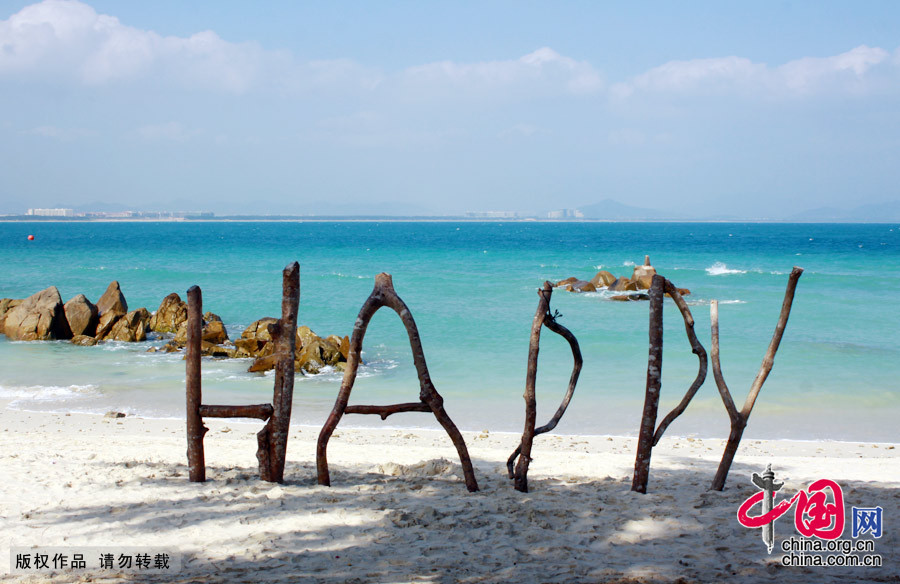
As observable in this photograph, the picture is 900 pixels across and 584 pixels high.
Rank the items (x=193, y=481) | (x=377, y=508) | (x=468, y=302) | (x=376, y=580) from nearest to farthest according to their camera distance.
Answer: (x=376, y=580) < (x=377, y=508) < (x=193, y=481) < (x=468, y=302)

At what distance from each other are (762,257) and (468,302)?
129 ft

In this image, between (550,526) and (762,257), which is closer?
(550,526)

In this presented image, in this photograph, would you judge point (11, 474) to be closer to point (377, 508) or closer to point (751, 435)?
point (377, 508)

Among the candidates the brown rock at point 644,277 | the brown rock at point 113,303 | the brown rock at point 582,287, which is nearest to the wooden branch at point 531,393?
the brown rock at point 113,303

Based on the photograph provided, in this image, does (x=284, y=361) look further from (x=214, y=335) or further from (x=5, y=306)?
(x=5, y=306)

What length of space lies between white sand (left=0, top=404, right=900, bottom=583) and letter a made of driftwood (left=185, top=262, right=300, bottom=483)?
263mm

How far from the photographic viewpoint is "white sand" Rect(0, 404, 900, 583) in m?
4.56

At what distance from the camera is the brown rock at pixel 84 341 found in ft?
57.2

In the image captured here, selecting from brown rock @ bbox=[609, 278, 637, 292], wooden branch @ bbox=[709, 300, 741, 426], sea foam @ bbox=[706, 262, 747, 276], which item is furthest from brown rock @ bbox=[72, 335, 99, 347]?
sea foam @ bbox=[706, 262, 747, 276]

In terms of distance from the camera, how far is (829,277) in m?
36.8

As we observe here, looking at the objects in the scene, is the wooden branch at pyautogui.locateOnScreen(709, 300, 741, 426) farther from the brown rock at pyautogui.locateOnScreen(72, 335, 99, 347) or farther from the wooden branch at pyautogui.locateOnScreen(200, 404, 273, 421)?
the brown rock at pyautogui.locateOnScreen(72, 335, 99, 347)

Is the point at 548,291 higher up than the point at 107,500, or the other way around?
the point at 548,291

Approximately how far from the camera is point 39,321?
1794 centimetres

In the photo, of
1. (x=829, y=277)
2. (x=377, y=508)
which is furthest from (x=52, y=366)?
(x=829, y=277)
